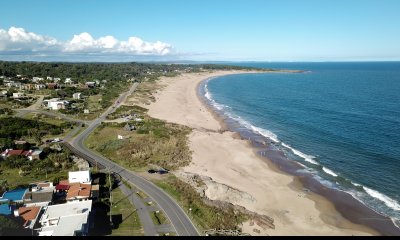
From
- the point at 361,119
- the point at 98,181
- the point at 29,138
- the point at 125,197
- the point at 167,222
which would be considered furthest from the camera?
the point at 361,119

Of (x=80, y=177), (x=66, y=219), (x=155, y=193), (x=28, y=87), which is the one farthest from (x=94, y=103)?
(x=66, y=219)

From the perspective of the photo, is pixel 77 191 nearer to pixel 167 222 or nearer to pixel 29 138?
pixel 167 222

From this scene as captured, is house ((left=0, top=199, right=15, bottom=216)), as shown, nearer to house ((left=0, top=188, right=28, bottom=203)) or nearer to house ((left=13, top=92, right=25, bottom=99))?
house ((left=0, top=188, right=28, bottom=203))

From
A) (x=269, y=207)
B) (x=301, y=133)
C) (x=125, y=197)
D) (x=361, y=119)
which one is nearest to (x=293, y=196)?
(x=269, y=207)

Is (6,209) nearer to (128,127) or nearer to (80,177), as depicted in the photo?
(80,177)

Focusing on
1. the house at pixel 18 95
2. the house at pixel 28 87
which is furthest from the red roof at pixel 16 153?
the house at pixel 28 87

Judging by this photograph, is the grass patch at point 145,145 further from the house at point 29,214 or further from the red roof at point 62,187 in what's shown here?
the house at point 29,214
